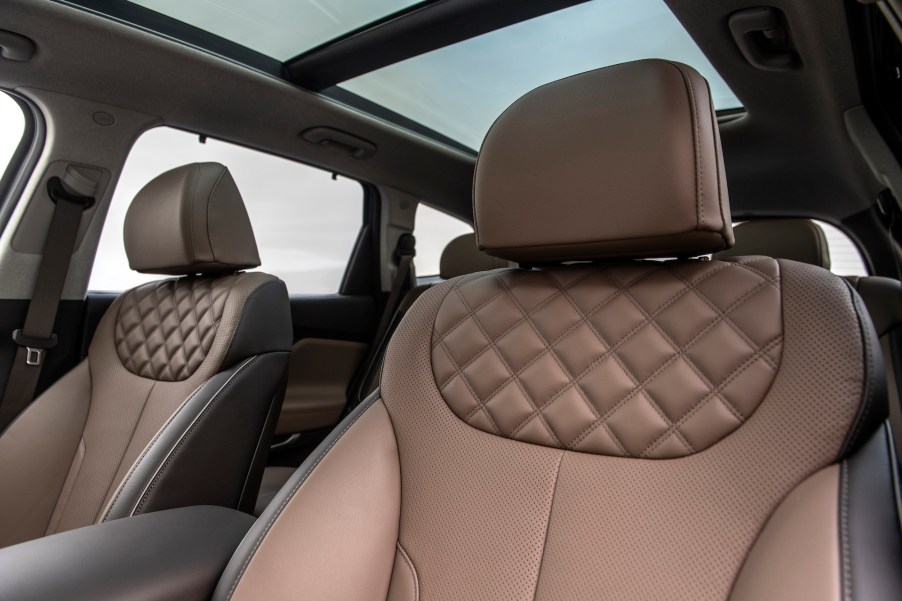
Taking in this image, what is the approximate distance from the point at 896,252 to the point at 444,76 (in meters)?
2.36

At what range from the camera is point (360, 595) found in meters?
0.88

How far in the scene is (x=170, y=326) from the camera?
1759 mm

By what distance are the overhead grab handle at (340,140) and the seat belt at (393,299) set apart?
0.72 m

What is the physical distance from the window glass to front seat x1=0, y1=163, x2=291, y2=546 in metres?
0.66

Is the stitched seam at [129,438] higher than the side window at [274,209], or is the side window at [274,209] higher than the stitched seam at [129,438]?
the side window at [274,209]

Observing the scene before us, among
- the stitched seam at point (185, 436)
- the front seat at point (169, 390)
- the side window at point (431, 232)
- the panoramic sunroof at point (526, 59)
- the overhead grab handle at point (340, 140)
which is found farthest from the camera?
the side window at point (431, 232)

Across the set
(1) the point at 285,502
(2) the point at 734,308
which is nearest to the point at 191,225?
(1) the point at 285,502

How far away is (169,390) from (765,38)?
2292mm

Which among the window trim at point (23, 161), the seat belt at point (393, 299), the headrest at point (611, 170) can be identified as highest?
the window trim at point (23, 161)

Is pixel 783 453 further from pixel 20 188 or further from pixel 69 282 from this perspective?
pixel 20 188

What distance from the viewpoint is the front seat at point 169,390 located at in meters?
1.40

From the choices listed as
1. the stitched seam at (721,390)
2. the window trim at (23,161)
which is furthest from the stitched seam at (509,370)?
the window trim at (23,161)

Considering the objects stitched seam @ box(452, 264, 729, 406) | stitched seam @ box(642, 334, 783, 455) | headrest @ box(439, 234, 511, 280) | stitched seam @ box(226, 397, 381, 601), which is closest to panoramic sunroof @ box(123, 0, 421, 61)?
headrest @ box(439, 234, 511, 280)

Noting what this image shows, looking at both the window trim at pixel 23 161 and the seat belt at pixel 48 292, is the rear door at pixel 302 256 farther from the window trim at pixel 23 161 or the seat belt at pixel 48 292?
the window trim at pixel 23 161
